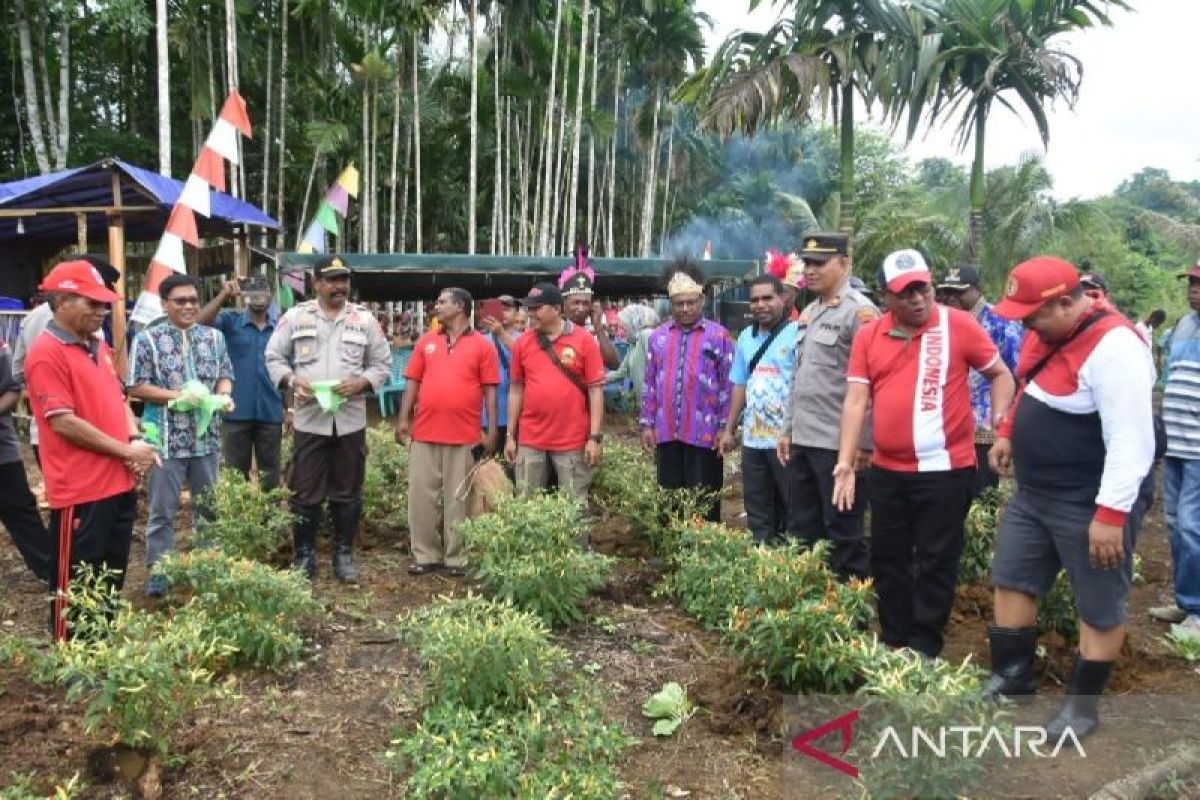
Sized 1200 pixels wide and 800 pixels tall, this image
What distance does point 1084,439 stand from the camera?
322 centimetres

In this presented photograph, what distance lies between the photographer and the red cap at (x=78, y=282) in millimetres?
3746

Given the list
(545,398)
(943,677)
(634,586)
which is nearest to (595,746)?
(943,677)

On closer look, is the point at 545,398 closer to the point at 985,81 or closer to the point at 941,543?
the point at 941,543

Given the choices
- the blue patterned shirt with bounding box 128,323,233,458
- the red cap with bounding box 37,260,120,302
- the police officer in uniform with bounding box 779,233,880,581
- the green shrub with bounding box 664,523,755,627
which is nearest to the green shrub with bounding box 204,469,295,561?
the blue patterned shirt with bounding box 128,323,233,458

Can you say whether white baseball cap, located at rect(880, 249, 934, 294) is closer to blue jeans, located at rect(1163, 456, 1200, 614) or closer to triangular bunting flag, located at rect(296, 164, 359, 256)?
blue jeans, located at rect(1163, 456, 1200, 614)

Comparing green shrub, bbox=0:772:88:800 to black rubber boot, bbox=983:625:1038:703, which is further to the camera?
black rubber boot, bbox=983:625:1038:703

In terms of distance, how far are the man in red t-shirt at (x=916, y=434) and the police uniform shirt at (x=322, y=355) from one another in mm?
2753

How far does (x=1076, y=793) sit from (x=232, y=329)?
5.22 metres

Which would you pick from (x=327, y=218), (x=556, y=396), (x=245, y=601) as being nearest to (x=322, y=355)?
(x=556, y=396)

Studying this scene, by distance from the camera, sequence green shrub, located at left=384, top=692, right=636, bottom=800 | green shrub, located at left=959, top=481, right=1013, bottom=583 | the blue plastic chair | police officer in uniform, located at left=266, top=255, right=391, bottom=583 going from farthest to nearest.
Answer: the blue plastic chair, police officer in uniform, located at left=266, top=255, right=391, bottom=583, green shrub, located at left=959, top=481, right=1013, bottom=583, green shrub, located at left=384, top=692, right=636, bottom=800

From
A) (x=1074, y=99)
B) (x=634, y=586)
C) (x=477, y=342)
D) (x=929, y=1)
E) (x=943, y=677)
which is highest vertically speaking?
(x=929, y=1)

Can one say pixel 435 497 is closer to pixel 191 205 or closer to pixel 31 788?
pixel 31 788

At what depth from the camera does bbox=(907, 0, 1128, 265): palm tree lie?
39.5ft

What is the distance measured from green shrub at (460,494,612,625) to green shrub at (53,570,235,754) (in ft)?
4.88
